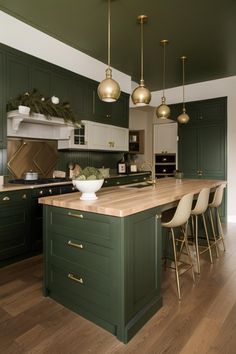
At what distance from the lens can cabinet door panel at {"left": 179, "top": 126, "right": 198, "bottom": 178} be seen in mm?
5648

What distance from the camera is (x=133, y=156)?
8.08 metres

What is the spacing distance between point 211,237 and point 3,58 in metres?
3.79

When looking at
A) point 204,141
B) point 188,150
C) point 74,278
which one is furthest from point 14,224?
point 204,141

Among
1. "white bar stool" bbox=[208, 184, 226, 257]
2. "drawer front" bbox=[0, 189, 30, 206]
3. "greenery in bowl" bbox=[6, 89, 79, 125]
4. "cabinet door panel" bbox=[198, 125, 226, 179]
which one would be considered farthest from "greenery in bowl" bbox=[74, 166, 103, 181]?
"cabinet door panel" bbox=[198, 125, 226, 179]

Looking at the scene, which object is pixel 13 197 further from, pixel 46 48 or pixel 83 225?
pixel 46 48

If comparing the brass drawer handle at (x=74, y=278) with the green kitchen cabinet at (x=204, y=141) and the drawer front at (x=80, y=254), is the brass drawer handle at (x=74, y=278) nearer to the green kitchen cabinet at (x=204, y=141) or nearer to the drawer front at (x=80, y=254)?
the drawer front at (x=80, y=254)

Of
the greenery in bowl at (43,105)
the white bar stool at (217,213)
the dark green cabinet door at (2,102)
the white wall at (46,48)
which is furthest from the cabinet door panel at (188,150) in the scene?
the dark green cabinet door at (2,102)

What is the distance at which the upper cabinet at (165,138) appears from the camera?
6.97 metres

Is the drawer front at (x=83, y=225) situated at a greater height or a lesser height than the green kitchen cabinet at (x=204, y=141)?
lesser

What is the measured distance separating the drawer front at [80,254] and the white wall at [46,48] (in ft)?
9.05

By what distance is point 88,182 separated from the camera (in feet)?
6.75

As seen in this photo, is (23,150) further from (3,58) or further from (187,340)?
(187,340)

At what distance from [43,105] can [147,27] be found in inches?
70.3

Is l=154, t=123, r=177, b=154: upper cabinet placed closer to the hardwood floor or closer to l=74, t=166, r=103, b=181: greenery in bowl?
the hardwood floor
